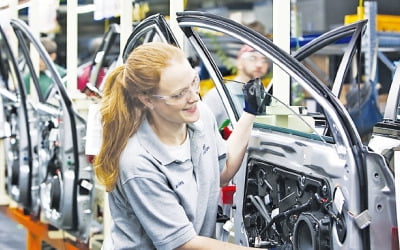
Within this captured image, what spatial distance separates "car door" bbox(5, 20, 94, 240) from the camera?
180 inches

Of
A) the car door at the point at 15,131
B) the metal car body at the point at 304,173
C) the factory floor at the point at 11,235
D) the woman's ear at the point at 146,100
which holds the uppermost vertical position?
the woman's ear at the point at 146,100

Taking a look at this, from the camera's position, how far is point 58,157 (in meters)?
4.88

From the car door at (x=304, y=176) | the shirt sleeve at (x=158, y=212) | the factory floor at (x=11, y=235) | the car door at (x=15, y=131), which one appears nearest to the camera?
the car door at (x=304, y=176)

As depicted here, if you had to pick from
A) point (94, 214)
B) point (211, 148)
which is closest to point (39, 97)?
point (94, 214)

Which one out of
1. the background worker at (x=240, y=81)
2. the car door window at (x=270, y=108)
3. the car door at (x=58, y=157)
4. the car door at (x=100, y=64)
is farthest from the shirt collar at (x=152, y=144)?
the car door at (x=58, y=157)

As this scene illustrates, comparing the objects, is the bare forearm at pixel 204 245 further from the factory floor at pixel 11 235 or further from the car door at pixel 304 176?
the factory floor at pixel 11 235

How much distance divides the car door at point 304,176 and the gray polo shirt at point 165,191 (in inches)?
6.1

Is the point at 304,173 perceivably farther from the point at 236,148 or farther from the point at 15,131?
the point at 15,131

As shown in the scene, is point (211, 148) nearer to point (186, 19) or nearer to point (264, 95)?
point (264, 95)

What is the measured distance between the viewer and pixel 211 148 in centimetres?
262

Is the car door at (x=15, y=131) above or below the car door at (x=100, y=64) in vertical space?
below

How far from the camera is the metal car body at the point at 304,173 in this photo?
220 centimetres

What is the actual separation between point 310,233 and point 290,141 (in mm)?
316

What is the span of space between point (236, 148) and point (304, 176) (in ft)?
1.17
